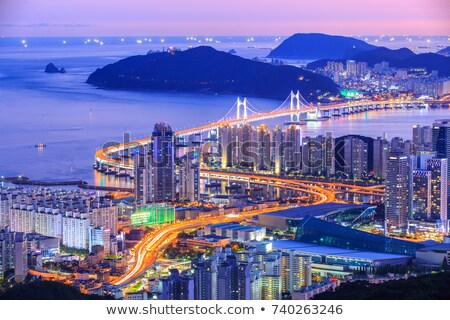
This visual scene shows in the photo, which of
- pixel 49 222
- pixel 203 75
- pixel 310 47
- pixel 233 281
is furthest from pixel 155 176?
pixel 203 75

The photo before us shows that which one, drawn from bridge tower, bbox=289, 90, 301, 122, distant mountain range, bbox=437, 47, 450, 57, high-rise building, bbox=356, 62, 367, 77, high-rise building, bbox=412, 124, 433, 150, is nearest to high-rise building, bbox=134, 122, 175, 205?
high-rise building, bbox=412, 124, 433, 150

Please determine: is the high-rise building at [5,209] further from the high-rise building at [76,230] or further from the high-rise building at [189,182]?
the high-rise building at [189,182]

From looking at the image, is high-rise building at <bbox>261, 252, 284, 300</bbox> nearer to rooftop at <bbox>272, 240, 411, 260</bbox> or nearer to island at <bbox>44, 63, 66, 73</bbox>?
rooftop at <bbox>272, 240, 411, 260</bbox>

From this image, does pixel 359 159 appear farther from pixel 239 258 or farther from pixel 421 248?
pixel 239 258

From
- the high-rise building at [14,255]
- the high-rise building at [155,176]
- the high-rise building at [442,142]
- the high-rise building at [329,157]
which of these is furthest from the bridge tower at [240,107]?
the high-rise building at [14,255]

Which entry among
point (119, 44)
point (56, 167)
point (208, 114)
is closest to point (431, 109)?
point (208, 114)

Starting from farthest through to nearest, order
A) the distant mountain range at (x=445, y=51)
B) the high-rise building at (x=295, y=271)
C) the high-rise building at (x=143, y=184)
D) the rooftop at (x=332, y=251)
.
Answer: the distant mountain range at (x=445, y=51)
the high-rise building at (x=143, y=184)
the rooftop at (x=332, y=251)
the high-rise building at (x=295, y=271)
